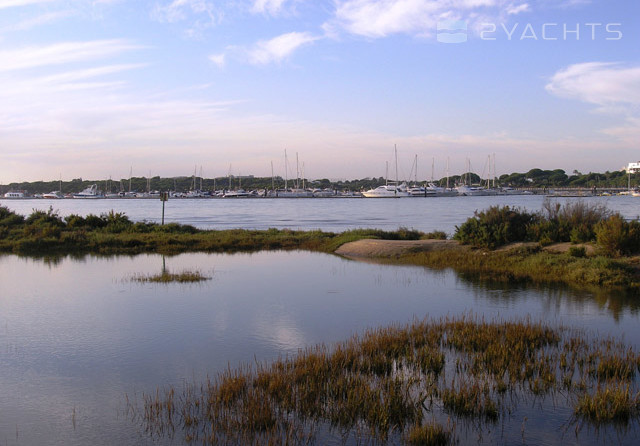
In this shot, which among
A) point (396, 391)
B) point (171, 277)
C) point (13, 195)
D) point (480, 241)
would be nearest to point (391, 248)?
point (480, 241)

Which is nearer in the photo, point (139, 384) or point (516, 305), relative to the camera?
point (139, 384)

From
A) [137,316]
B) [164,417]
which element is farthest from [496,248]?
[164,417]

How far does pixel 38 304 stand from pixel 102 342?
16.1 feet

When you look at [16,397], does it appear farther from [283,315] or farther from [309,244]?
[309,244]

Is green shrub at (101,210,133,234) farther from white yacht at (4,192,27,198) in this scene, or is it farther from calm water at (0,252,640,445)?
white yacht at (4,192,27,198)

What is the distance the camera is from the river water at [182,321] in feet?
24.8

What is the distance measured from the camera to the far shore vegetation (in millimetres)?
18969

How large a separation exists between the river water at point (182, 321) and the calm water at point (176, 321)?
0.03m

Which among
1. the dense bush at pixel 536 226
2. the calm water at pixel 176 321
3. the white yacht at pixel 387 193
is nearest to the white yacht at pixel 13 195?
the white yacht at pixel 387 193

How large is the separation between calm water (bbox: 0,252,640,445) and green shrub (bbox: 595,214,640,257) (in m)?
4.35

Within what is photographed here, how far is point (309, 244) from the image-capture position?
103 ft

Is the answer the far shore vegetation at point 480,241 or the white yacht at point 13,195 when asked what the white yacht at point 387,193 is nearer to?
the white yacht at point 13,195

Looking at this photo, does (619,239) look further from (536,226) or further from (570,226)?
(536,226)

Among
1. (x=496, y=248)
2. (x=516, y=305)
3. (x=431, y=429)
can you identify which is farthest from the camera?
(x=496, y=248)
